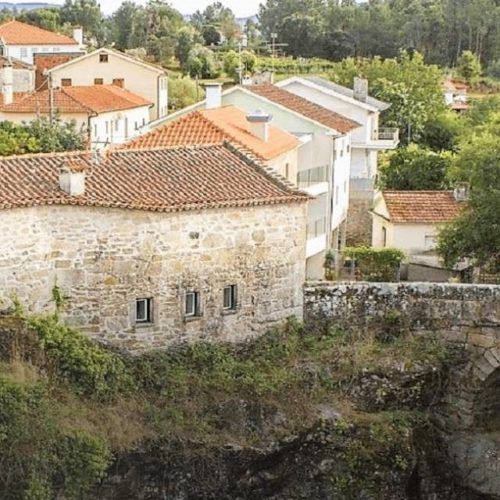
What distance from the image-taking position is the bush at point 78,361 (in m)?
22.6

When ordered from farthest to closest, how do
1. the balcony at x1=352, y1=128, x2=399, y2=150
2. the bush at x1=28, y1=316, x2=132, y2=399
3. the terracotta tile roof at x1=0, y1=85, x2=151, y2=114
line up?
1. the balcony at x1=352, y1=128, x2=399, y2=150
2. the terracotta tile roof at x1=0, y1=85, x2=151, y2=114
3. the bush at x1=28, y1=316, x2=132, y2=399

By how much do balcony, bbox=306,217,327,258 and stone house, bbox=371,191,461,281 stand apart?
2530 millimetres

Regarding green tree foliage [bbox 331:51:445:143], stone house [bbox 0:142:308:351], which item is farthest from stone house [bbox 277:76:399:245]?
stone house [bbox 0:142:308:351]

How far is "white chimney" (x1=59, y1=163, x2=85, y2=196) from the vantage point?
23.0 m

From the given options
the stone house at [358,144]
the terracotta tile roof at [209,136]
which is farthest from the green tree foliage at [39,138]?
the stone house at [358,144]

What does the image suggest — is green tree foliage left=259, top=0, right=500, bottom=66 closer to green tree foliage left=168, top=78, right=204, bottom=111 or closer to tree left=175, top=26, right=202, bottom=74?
tree left=175, top=26, right=202, bottom=74

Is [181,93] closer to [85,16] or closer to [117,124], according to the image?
[117,124]

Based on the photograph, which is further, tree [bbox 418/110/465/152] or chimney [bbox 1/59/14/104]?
tree [bbox 418/110/465/152]

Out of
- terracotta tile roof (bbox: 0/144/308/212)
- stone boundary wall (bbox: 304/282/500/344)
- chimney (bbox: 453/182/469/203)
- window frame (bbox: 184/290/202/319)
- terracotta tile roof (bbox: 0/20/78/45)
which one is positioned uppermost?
terracotta tile roof (bbox: 0/20/78/45)

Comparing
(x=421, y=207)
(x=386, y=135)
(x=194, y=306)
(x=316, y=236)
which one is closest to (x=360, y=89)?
(x=386, y=135)

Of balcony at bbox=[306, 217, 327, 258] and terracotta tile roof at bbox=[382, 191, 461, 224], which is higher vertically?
terracotta tile roof at bbox=[382, 191, 461, 224]

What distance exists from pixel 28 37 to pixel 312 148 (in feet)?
180

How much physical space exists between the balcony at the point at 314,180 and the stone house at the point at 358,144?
7.10 meters

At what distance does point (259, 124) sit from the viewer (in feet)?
103
